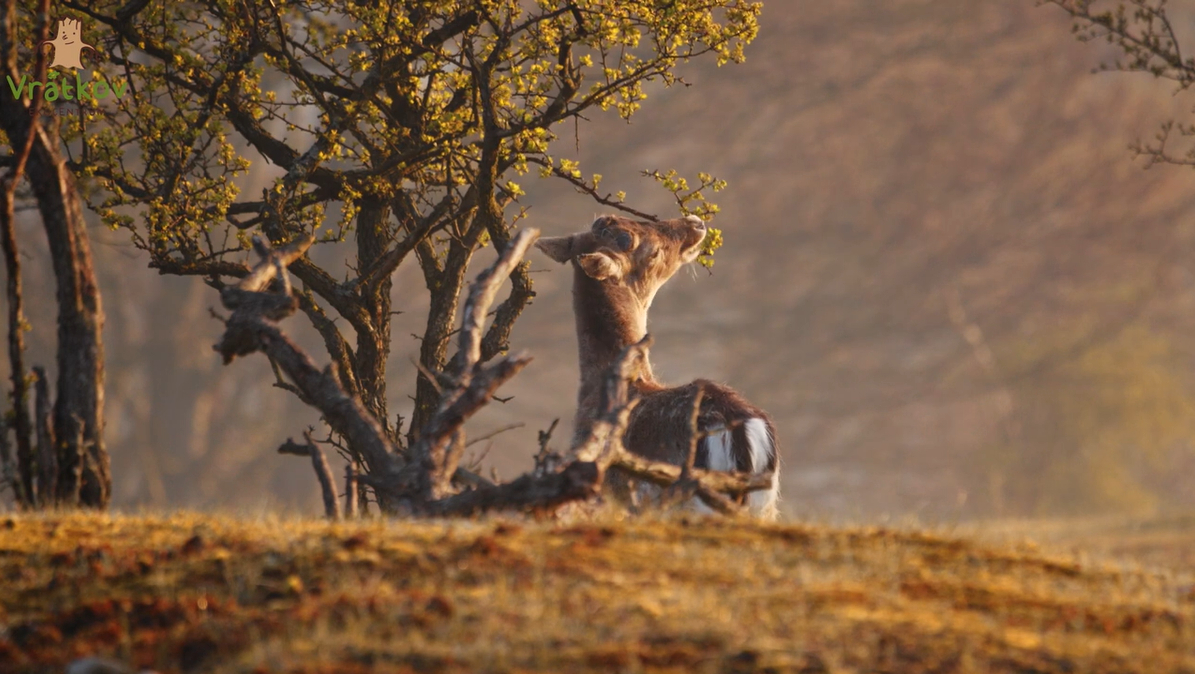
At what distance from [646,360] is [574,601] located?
438 cm

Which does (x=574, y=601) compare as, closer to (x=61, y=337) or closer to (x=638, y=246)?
(x=61, y=337)

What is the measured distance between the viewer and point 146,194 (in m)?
10.2

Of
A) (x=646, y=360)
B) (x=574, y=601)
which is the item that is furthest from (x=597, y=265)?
(x=574, y=601)

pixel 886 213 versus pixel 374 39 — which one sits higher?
pixel 886 213

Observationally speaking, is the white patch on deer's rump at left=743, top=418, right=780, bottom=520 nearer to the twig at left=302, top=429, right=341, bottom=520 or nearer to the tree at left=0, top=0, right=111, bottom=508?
the twig at left=302, top=429, right=341, bottom=520

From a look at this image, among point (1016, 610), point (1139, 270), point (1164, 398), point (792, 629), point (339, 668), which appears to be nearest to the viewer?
point (339, 668)

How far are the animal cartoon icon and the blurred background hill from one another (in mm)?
28519

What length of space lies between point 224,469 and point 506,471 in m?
8.97

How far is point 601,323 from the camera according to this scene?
1021 centimetres

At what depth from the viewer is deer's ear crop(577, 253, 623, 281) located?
9.95m

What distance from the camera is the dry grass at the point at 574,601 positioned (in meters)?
4.28

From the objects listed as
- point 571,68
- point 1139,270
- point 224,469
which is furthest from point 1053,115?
point 571,68

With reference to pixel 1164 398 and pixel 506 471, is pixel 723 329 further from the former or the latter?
pixel 1164 398

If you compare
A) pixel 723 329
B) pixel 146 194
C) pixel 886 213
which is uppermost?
pixel 886 213
